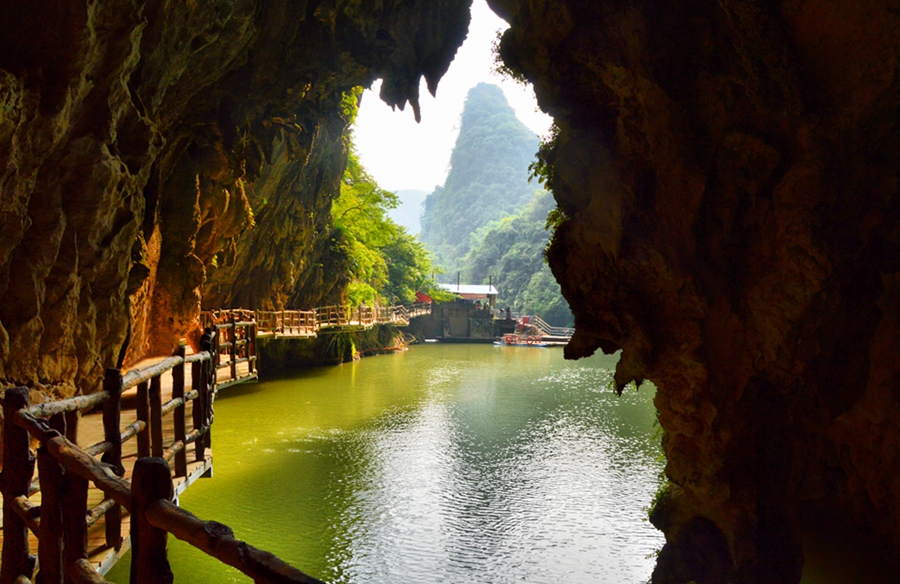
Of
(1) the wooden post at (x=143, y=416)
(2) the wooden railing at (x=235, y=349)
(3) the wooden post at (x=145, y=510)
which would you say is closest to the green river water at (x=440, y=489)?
(2) the wooden railing at (x=235, y=349)

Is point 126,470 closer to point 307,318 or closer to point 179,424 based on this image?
point 179,424

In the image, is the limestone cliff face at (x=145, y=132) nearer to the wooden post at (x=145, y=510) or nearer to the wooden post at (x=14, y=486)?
the wooden post at (x=14, y=486)

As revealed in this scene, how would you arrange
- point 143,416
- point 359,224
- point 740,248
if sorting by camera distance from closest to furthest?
1. point 143,416
2. point 740,248
3. point 359,224

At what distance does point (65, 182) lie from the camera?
8227mm

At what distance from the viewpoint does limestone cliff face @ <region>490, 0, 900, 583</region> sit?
20.4 feet

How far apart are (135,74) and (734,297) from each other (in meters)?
9.17

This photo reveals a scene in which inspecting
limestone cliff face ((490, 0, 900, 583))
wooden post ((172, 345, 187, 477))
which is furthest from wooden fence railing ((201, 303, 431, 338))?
limestone cliff face ((490, 0, 900, 583))

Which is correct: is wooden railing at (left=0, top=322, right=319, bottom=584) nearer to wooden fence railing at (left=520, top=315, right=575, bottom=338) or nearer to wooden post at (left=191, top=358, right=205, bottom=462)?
wooden post at (left=191, top=358, right=205, bottom=462)

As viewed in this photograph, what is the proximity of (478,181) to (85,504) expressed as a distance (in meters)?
103

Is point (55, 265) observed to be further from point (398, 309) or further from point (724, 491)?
point (398, 309)

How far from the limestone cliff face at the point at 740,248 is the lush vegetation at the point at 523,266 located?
4335 centimetres

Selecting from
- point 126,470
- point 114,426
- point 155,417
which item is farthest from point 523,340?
point 114,426

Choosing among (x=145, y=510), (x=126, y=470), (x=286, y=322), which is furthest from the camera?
(x=286, y=322)

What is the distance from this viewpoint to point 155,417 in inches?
199
